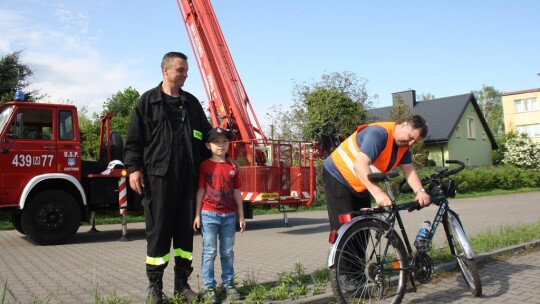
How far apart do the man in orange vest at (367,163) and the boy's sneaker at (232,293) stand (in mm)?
1111

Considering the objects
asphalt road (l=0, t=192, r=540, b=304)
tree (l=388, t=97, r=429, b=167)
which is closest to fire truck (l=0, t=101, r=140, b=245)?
asphalt road (l=0, t=192, r=540, b=304)

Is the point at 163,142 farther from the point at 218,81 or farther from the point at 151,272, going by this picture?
the point at 218,81

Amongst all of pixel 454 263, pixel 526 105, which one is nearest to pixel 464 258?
pixel 454 263

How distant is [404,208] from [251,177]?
5955mm

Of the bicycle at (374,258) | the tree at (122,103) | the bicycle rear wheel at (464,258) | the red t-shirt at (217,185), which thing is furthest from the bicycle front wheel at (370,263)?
the tree at (122,103)

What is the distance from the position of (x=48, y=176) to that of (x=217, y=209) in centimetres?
576

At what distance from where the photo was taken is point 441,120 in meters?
37.6

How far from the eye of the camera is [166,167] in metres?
4.05

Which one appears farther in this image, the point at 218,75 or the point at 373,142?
the point at 218,75

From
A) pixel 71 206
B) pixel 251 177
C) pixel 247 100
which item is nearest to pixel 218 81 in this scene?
pixel 247 100

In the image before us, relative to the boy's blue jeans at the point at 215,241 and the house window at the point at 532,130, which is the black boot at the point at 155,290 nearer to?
the boy's blue jeans at the point at 215,241

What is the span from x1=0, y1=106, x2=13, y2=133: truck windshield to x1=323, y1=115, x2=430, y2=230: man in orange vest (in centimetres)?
664

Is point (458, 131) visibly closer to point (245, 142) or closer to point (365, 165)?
point (245, 142)

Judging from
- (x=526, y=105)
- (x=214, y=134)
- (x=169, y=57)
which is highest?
(x=526, y=105)
